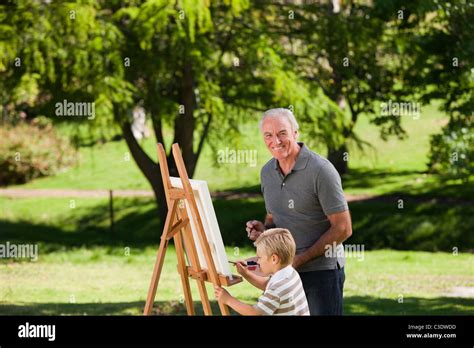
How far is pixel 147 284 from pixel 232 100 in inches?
188

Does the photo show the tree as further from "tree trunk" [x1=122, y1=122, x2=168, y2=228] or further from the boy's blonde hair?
the boy's blonde hair

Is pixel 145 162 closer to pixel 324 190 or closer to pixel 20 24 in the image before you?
pixel 20 24

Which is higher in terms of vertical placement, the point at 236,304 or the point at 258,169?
the point at 236,304

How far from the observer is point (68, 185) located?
28656mm

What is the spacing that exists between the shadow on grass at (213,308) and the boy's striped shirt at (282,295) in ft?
19.1

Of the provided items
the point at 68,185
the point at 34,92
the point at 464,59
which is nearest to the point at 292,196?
the point at 464,59

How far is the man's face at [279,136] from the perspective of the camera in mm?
5906

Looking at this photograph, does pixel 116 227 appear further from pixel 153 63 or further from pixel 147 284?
pixel 147 284

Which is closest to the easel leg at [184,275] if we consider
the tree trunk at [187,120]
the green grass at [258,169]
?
the tree trunk at [187,120]

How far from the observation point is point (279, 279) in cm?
558

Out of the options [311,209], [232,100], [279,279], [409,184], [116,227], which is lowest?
[116,227]

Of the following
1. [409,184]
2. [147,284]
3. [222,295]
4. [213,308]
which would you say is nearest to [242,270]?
[222,295]

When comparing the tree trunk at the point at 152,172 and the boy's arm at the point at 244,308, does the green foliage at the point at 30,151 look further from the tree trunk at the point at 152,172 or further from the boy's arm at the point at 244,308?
the boy's arm at the point at 244,308

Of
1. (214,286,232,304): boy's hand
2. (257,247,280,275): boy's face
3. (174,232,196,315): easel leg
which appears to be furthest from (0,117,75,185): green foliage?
(257,247,280,275): boy's face
